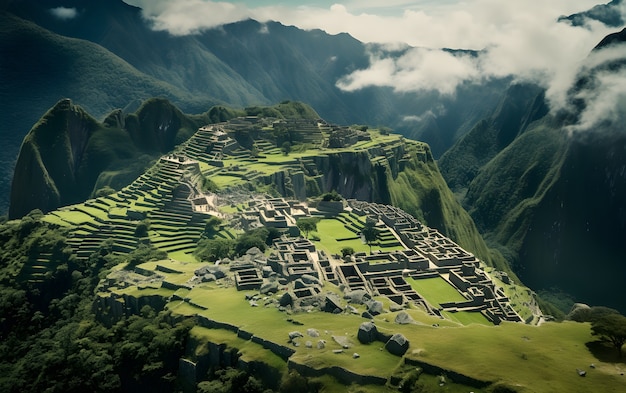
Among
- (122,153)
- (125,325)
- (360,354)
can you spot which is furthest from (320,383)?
(122,153)

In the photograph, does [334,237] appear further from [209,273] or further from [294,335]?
[294,335]

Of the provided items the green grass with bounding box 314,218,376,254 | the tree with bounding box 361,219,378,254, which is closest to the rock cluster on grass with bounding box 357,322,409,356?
the green grass with bounding box 314,218,376,254

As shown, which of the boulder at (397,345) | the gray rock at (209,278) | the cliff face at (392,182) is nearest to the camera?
the boulder at (397,345)

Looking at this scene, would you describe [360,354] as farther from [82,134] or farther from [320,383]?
[82,134]

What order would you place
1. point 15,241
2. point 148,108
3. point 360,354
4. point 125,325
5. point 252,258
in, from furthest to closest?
point 148,108 → point 15,241 → point 252,258 → point 125,325 → point 360,354

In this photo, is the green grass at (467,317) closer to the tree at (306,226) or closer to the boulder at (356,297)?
the boulder at (356,297)

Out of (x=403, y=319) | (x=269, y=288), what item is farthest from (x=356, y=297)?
(x=269, y=288)

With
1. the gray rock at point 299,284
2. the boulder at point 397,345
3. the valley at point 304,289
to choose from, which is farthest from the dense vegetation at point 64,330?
the boulder at point 397,345
